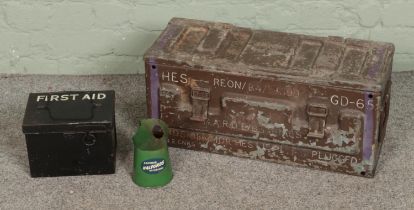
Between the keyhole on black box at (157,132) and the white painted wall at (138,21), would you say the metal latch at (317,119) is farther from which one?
the white painted wall at (138,21)

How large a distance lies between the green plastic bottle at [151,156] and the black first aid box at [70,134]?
0.10m

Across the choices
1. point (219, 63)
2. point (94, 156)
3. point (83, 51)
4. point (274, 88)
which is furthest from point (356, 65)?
point (83, 51)

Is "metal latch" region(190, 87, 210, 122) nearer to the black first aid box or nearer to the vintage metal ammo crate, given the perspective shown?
the vintage metal ammo crate

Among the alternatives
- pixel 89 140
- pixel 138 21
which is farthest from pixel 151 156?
pixel 138 21

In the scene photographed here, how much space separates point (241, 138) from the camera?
2.82 meters

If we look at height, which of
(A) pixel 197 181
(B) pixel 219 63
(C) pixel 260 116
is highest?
(B) pixel 219 63

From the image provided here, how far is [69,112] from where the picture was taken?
2.71 meters

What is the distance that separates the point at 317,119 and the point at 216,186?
401 millimetres

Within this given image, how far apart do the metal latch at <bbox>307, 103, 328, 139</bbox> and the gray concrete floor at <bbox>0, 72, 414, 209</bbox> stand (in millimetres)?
158

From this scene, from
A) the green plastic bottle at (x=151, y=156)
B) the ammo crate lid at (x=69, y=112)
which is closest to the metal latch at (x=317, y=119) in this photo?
the green plastic bottle at (x=151, y=156)

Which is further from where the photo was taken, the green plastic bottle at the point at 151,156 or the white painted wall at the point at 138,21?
the white painted wall at the point at 138,21

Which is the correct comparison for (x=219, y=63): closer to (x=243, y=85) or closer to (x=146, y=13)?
(x=243, y=85)

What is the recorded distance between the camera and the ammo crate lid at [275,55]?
8.66ft

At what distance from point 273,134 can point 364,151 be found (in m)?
0.31
